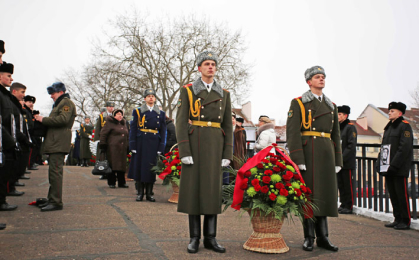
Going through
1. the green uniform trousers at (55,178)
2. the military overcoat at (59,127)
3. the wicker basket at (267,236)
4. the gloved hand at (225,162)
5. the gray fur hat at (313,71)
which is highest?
the gray fur hat at (313,71)

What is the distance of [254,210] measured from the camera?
14.2ft

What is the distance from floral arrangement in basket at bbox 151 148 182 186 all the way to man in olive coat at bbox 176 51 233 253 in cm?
316

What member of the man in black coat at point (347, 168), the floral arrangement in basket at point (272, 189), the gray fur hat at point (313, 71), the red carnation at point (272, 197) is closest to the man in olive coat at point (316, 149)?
the gray fur hat at point (313, 71)

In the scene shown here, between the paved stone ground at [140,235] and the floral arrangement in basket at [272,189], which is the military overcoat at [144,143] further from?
the floral arrangement in basket at [272,189]

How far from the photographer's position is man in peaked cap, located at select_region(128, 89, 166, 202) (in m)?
7.90

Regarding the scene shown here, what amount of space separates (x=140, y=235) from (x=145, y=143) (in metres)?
3.30

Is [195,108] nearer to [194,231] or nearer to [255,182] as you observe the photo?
[255,182]

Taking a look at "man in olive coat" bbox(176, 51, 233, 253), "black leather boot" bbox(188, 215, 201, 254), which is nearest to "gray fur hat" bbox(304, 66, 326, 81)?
"man in olive coat" bbox(176, 51, 233, 253)

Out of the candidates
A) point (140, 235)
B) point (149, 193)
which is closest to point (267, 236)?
point (140, 235)

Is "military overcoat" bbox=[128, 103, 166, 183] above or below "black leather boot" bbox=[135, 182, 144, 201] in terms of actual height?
above

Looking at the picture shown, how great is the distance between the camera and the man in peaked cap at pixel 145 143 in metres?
7.90

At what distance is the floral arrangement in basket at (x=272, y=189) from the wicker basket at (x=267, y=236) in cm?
9

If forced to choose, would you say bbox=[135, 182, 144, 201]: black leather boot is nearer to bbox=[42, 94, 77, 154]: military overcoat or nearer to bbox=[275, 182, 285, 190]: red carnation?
bbox=[42, 94, 77, 154]: military overcoat

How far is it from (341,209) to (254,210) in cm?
408
